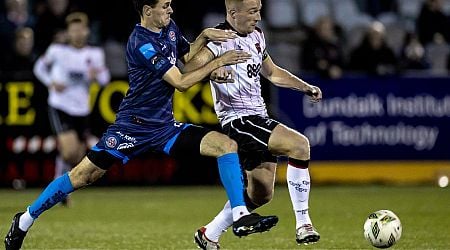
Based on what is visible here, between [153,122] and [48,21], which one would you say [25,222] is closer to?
[153,122]

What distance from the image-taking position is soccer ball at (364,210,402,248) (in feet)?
27.6

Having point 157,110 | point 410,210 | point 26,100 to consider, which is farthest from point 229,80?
point 26,100

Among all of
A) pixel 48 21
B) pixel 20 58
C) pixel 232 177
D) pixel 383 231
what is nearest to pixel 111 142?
pixel 232 177

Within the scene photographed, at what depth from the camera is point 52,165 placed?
629 inches

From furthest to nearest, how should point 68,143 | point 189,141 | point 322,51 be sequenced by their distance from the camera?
point 322,51, point 68,143, point 189,141

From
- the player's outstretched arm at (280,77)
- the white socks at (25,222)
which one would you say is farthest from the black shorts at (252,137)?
the white socks at (25,222)

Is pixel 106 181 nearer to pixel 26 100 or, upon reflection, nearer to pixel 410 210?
pixel 26 100

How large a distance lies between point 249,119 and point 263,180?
0.48 m

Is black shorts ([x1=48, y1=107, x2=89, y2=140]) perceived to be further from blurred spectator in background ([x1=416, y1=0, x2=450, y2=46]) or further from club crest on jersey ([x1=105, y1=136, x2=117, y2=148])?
blurred spectator in background ([x1=416, y1=0, x2=450, y2=46])

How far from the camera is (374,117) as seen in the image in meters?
16.2

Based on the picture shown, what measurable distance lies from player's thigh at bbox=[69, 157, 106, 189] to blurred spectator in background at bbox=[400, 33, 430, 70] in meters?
9.60

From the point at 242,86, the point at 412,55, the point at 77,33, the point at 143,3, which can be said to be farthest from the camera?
the point at 412,55

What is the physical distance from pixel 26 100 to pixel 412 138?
5551 mm

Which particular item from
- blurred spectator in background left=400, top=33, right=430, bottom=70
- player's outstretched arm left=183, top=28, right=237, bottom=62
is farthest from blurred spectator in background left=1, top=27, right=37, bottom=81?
player's outstretched arm left=183, top=28, right=237, bottom=62
